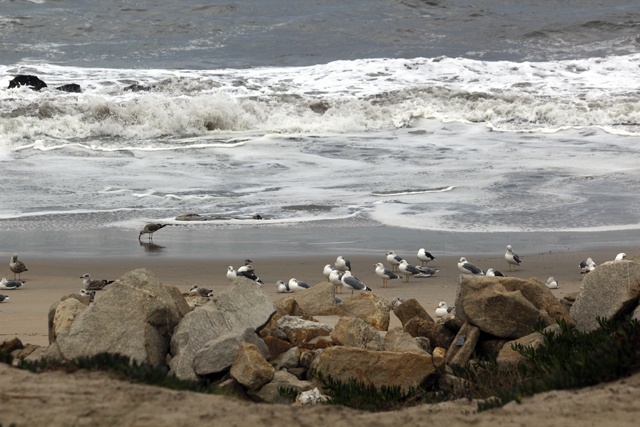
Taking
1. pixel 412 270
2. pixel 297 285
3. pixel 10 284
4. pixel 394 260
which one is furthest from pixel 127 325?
pixel 394 260

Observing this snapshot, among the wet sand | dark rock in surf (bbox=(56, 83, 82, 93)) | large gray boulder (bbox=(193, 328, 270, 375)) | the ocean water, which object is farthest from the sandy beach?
dark rock in surf (bbox=(56, 83, 82, 93))

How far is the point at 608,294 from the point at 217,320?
2.94 meters

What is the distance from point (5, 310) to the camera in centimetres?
675

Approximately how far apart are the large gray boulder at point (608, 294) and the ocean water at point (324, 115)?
6.18m

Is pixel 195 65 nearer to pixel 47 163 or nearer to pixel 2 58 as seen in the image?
pixel 2 58

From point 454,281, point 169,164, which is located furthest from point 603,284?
point 169,164

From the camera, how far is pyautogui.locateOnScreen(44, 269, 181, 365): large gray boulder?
4371 millimetres

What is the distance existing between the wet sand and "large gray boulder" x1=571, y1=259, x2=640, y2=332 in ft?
7.97

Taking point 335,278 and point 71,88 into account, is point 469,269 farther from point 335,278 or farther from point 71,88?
point 71,88

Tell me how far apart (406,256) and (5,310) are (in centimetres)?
538

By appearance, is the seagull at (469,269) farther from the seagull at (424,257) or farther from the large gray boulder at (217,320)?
the large gray boulder at (217,320)

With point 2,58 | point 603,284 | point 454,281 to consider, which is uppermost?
point 2,58

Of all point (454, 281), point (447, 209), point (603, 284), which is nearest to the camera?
point (603, 284)

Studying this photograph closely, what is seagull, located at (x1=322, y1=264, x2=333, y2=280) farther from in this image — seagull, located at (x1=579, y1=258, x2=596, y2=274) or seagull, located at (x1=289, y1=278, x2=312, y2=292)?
seagull, located at (x1=579, y1=258, x2=596, y2=274)
